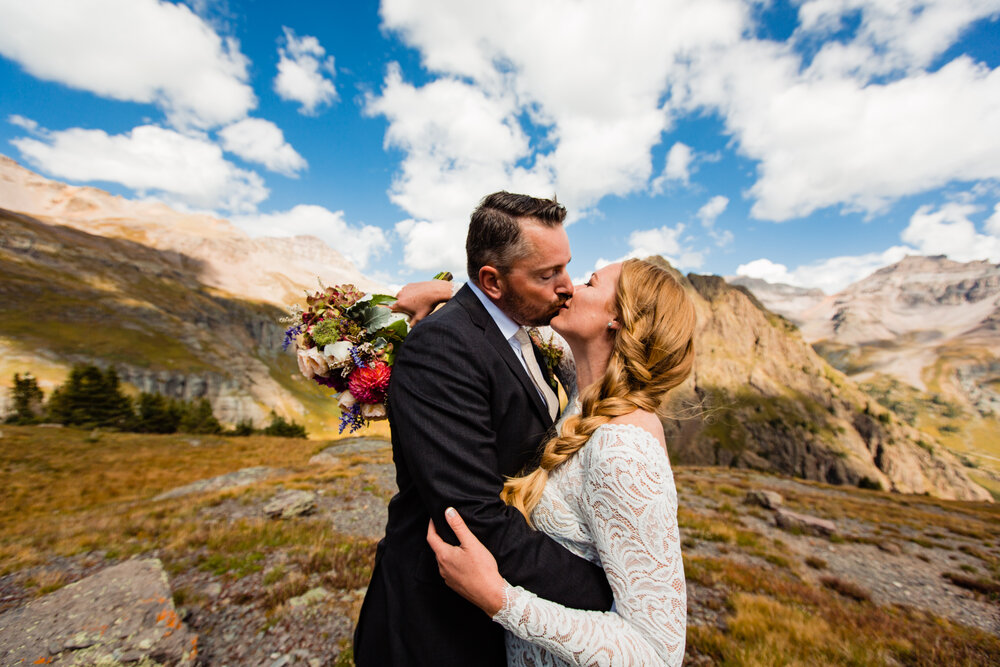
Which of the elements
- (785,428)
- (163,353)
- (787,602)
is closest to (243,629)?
(787,602)

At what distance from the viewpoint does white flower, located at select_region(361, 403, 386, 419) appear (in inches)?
123

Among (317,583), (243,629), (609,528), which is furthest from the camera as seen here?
(317,583)

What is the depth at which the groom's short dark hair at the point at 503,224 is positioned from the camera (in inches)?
114

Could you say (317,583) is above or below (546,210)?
below

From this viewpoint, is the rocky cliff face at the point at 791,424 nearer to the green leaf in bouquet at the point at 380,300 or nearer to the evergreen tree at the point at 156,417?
the evergreen tree at the point at 156,417

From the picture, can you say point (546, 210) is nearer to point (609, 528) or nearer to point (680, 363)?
point (680, 363)

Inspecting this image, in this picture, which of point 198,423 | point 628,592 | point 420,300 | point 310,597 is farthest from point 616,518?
point 198,423

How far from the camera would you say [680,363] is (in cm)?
293

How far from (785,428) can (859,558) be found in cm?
12793

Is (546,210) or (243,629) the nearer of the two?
(546,210)

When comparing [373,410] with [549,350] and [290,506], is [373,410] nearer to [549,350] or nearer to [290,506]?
[549,350]

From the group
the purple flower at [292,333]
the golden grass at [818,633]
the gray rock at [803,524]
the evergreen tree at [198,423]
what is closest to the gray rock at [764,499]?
the gray rock at [803,524]

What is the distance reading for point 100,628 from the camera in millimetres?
5551

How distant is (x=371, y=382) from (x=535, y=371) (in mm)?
1253
